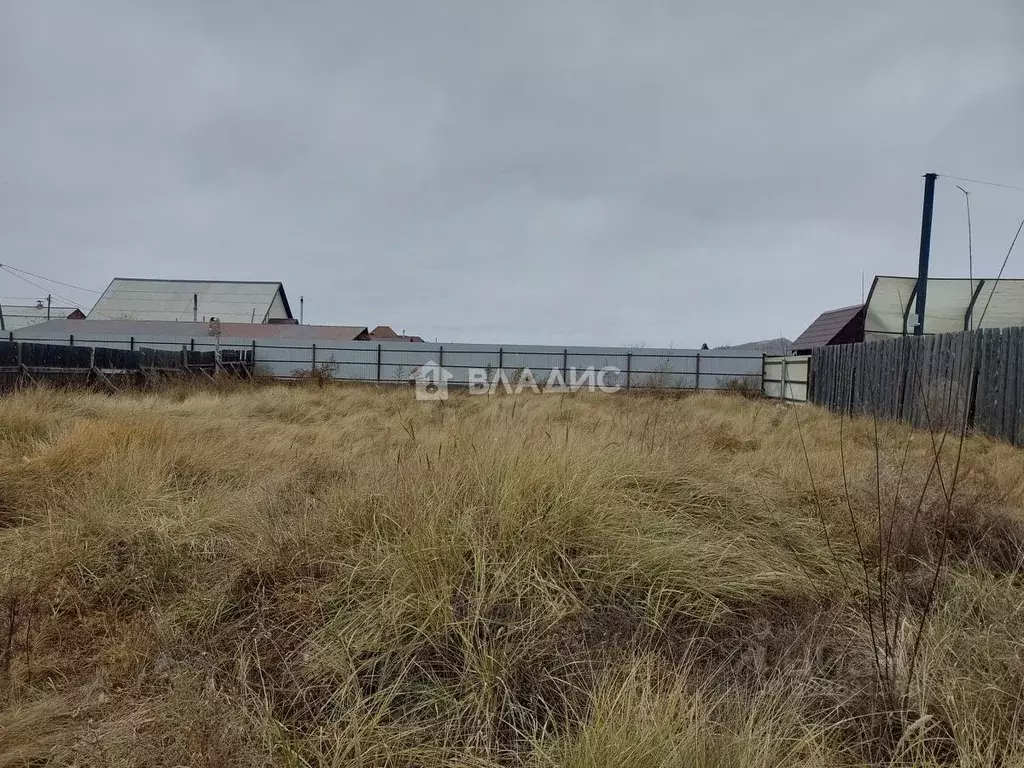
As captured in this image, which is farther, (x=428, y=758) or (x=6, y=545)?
(x=6, y=545)

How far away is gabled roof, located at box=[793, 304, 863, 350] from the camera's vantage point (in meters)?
16.8

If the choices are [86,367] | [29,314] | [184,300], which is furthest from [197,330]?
[29,314]

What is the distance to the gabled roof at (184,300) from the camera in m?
30.2

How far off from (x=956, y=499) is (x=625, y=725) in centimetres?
245

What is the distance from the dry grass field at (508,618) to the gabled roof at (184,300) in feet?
104

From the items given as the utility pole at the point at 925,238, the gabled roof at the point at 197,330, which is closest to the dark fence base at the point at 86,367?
the gabled roof at the point at 197,330

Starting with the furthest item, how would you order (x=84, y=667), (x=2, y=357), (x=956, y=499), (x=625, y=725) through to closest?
(x=2, y=357)
(x=956, y=499)
(x=84, y=667)
(x=625, y=725)

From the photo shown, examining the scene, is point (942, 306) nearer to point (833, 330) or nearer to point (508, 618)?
point (833, 330)

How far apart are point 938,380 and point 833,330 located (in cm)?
1194

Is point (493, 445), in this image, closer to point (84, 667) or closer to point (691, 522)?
point (691, 522)

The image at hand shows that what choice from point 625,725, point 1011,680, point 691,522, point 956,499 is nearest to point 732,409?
point 956,499

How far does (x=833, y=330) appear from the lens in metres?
17.3

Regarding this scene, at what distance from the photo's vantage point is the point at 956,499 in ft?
8.21

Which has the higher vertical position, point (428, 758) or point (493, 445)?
point (493, 445)
